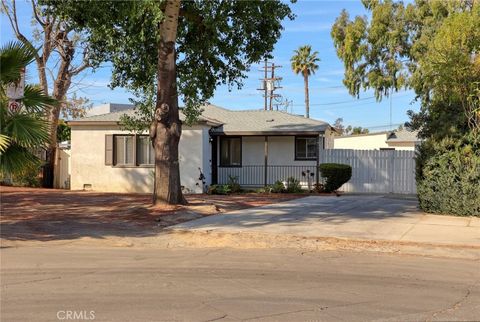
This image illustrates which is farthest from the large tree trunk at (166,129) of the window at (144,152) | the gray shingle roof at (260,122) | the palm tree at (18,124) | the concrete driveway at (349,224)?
the gray shingle roof at (260,122)

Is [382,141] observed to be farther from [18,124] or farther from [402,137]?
[18,124]

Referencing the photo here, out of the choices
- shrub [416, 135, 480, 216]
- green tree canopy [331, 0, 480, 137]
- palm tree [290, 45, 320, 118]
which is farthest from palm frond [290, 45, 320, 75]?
shrub [416, 135, 480, 216]

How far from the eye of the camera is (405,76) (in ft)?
108

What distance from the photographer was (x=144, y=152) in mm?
24438

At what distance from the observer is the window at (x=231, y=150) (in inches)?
1056

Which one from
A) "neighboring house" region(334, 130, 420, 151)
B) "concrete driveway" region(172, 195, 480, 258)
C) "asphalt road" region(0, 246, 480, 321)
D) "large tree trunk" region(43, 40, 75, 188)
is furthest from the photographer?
"neighboring house" region(334, 130, 420, 151)

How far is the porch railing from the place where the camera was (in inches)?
1021

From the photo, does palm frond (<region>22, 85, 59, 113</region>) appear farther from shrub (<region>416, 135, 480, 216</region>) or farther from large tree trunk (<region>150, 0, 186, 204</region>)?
shrub (<region>416, 135, 480, 216</region>)

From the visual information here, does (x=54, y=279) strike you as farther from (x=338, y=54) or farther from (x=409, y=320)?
(x=338, y=54)

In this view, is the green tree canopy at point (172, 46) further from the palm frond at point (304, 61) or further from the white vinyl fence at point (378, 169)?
the palm frond at point (304, 61)

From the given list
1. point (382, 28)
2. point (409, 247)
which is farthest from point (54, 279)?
point (382, 28)

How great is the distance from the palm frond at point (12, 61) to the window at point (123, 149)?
43.1 ft

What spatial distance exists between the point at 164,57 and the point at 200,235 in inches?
239

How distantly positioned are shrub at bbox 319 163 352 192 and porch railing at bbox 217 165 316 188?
7.54 ft
